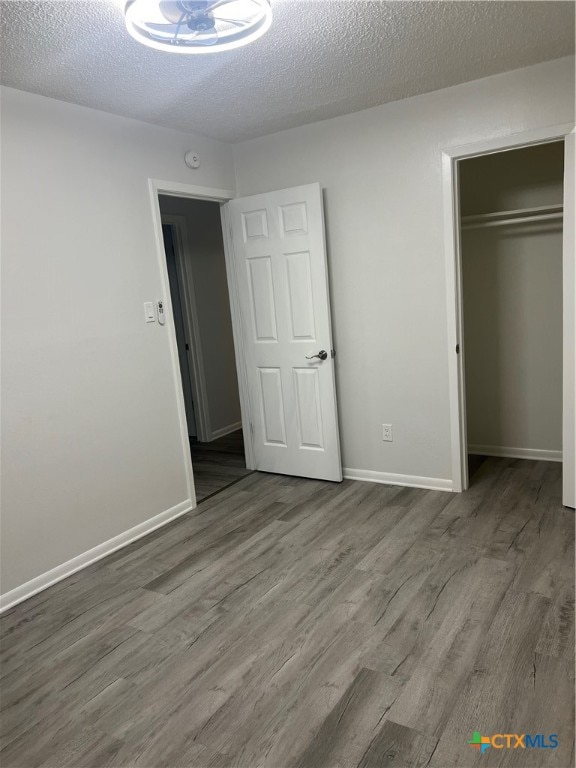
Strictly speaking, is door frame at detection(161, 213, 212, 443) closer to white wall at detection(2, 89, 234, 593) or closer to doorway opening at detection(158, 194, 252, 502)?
doorway opening at detection(158, 194, 252, 502)

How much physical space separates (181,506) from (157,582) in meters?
0.86

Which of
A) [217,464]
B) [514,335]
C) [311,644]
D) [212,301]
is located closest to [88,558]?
[311,644]

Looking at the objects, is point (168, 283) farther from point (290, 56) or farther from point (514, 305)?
point (514, 305)

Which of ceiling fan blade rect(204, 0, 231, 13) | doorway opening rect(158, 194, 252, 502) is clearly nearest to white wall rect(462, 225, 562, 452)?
doorway opening rect(158, 194, 252, 502)

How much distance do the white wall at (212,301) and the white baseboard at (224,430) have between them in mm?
19

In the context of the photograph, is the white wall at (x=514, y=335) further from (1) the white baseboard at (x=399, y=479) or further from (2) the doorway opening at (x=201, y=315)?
(2) the doorway opening at (x=201, y=315)

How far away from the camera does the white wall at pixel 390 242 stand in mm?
3279

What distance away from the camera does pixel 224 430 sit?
5.63 metres

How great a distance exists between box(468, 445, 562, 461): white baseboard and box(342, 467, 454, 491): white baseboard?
0.80m

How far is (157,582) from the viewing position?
284 centimetres

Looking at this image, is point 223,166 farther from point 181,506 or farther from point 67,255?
point 181,506

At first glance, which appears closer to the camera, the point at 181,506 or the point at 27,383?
the point at 27,383

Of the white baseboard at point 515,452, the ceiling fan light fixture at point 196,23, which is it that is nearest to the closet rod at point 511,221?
the white baseboard at point 515,452

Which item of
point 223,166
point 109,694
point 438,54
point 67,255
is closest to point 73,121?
point 67,255
